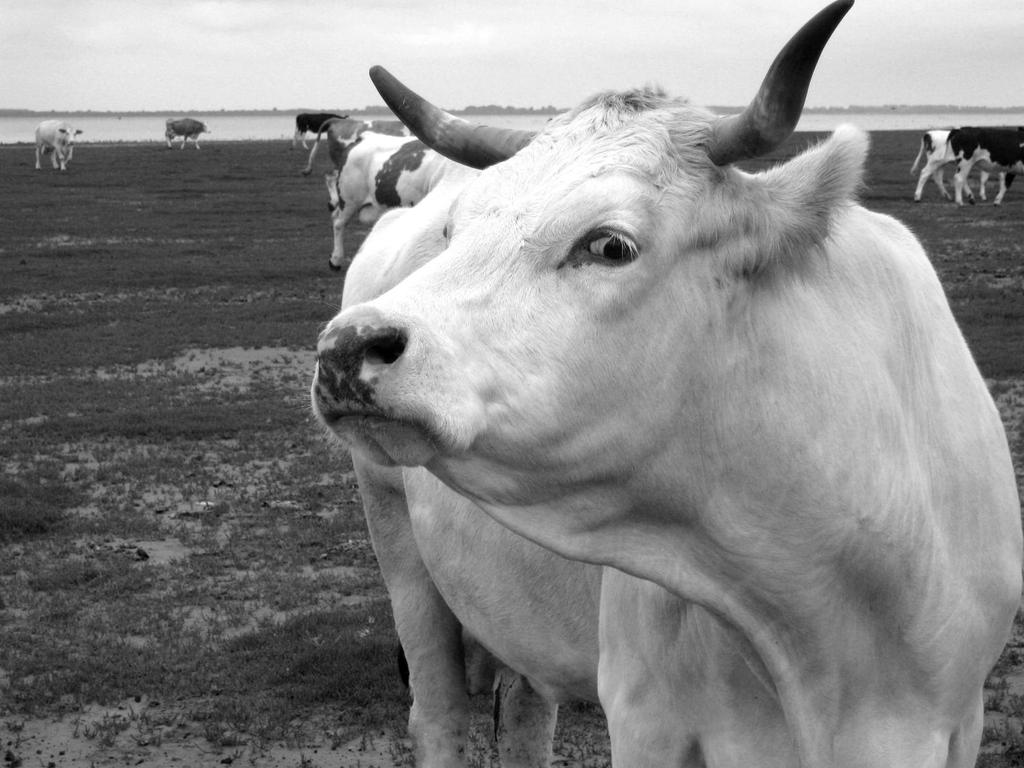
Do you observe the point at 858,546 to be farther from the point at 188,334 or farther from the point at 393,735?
the point at 188,334

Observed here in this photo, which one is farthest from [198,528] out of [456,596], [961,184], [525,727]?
[961,184]

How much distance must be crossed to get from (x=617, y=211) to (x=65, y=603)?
4.77 meters

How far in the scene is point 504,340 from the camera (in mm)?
2076

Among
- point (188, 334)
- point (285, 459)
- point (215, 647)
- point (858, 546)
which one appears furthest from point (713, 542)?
point (188, 334)

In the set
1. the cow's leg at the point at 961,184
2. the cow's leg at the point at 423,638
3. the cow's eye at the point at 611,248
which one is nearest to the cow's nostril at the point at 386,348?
the cow's eye at the point at 611,248

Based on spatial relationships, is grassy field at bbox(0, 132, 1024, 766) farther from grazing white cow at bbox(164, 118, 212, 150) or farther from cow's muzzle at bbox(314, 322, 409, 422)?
grazing white cow at bbox(164, 118, 212, 150)

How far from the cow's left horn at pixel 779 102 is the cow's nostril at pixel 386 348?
0.66 metres

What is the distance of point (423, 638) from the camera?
4.15 m

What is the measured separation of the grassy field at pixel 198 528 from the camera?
195 inches

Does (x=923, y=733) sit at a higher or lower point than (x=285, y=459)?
higher

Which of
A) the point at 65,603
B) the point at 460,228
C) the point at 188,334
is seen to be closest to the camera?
the point at 460,228

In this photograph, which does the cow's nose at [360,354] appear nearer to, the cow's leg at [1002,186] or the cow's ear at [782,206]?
the cow's ear at [782,206]

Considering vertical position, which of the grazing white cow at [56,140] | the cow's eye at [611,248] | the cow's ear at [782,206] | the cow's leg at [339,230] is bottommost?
the grazing white cow at [56,140]

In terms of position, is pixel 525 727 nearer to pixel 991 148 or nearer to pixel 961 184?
pixel 961 184
